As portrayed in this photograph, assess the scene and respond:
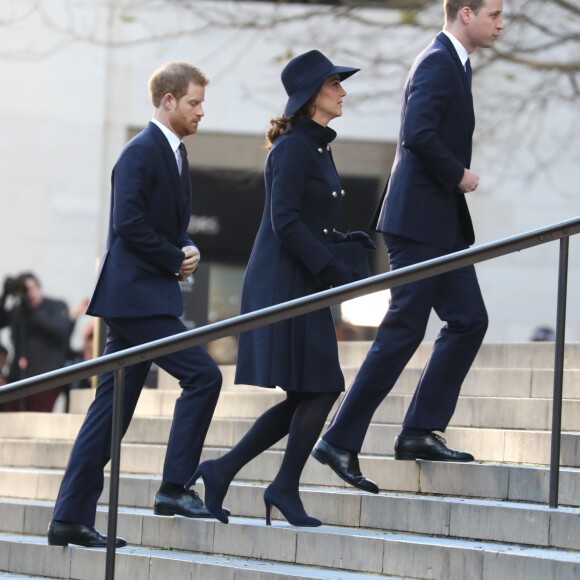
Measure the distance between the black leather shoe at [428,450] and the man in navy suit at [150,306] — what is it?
84cm

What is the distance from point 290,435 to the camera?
5.79m

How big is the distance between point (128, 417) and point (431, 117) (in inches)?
67.1

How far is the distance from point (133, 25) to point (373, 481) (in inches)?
467

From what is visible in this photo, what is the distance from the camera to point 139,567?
573cm

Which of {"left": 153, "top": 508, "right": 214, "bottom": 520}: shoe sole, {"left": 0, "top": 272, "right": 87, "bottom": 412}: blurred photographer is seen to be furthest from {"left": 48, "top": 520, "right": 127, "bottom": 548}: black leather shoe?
{"left": 0, "top": 272, "right": 87, "bottom": 412}: blurred photographer

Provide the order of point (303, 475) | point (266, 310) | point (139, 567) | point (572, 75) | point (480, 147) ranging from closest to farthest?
point (266, 310) < point (139, 567) < point (303, 475) < point (572, 75) < point (480, 147)

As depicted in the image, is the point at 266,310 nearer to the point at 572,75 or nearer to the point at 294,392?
the point at 294,392

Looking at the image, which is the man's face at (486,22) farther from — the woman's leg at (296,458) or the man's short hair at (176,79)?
the woman's leg at (296,458)

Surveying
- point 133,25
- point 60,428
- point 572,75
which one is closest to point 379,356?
point 60,428

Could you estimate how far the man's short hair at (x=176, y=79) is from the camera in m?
5.95

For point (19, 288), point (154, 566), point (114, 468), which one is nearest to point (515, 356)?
point (154, 566)

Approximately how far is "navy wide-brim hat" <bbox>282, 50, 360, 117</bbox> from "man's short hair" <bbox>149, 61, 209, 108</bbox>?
34cm

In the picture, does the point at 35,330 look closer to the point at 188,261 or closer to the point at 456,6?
the point at 188,261

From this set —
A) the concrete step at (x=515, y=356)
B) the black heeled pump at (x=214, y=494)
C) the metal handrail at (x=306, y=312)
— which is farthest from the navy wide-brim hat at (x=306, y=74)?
the concrete step at (x=515, y=356)
